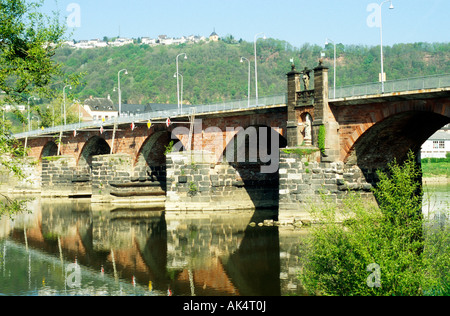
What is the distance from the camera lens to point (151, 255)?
29891 mm

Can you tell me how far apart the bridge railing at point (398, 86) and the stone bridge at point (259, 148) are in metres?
0.06

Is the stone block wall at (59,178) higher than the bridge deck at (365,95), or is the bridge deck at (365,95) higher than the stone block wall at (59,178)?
the bridge deck at (365,95)

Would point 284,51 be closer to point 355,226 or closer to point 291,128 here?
point 291,128

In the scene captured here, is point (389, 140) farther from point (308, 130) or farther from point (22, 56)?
point (22, 56)

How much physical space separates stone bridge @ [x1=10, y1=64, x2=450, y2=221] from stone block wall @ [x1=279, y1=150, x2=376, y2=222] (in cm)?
6

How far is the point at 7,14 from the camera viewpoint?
23234 mm

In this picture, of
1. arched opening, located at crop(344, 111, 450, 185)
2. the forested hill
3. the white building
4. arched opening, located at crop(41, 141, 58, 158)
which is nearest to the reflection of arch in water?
arched opening, located at crop(41, 141, 58, 158)

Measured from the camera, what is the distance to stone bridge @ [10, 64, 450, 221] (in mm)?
34844

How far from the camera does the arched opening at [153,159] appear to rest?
190 ft

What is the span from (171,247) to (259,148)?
18264mm

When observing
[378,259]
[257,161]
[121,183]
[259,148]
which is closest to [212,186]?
[257,161]

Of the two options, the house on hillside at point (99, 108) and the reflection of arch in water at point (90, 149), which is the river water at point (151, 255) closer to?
the reflection of arch in water at point (90, 149)

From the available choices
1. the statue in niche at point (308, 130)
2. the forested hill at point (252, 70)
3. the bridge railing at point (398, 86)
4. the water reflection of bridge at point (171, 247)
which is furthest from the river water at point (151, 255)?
the forested hill at point (252, 70)

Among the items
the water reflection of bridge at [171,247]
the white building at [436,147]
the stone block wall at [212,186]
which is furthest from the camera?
the white building at [436,147]
